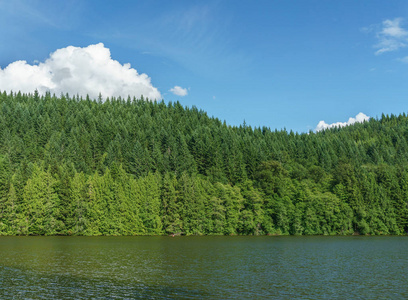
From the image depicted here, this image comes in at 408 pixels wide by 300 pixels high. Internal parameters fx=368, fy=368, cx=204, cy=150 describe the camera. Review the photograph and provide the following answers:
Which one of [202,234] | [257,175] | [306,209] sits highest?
[257,175]

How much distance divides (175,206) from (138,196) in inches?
579

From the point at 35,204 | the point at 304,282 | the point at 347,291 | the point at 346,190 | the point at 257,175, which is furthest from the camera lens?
the point at 257,175

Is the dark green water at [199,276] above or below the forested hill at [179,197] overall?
below

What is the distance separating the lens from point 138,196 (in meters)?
141

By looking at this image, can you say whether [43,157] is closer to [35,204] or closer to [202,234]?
[35,204]

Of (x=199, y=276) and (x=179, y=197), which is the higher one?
(x=179, y=197)

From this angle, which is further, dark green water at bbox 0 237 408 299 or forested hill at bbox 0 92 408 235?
forested hill at bbox 0 92 408 235

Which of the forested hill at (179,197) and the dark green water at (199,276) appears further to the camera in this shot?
the forested hill at (179,197)

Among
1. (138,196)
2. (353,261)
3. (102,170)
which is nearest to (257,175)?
(138,196)

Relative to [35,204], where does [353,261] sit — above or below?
below

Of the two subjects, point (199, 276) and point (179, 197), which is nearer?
point (199, 276)

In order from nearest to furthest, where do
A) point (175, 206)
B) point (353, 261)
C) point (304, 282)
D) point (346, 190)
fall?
1. point (304, 282)
2. point (353, 261)
3. point (175, 206)
4. point (346, 190)

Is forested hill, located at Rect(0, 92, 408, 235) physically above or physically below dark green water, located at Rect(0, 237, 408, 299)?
above

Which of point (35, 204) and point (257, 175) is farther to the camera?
point (257, 175)
